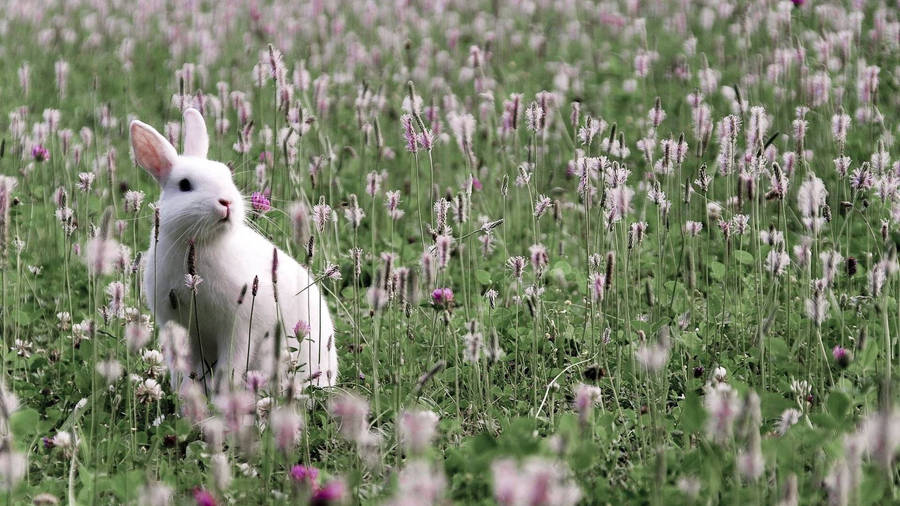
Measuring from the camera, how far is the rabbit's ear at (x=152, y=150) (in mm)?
3613

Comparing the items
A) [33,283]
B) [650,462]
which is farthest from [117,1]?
[650,462]

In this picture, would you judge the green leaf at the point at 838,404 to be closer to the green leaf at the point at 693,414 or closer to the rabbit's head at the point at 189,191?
the green leaf at the point at 693,414

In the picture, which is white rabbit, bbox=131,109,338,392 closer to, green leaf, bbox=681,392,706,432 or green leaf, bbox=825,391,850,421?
green leaf, bbox=681,392,706,432

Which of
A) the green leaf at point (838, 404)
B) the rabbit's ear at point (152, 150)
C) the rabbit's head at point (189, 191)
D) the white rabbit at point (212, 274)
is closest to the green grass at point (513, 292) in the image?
the green leaf at point (838, 404)

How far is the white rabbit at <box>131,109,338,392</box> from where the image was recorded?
11.3 ft

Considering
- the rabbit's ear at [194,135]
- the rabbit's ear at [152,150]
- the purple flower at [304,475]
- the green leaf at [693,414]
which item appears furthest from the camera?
the rabbit's ear at [194,135]

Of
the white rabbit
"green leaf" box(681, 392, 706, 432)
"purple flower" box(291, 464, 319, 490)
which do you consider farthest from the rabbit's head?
"green leaf" box(681, 392, 706, 432)

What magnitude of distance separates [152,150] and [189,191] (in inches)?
A: 9.1

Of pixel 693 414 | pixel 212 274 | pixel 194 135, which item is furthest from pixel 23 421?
pixel 693 414

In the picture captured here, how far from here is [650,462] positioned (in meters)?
2.91

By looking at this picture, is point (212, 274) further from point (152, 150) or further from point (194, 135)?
point (194, 135)

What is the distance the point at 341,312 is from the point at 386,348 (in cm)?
51

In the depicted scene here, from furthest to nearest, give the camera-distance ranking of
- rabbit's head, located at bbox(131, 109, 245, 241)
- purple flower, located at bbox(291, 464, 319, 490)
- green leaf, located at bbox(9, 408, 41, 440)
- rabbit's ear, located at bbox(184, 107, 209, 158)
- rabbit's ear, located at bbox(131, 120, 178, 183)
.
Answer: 1. rabbit's ear, located at bbox(184, 107, 209, 158)
2. rabbit's ear, located at bbox(131, 120, 178, 183)
3. rabbit's head, located at bbox(131, 109, 245, 241)
4. green leaf, located at bbox(9, 408, 41, 440)
5. purple flower, located at bbox(291, 464, 319, 490)

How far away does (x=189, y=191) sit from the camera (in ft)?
11.5
